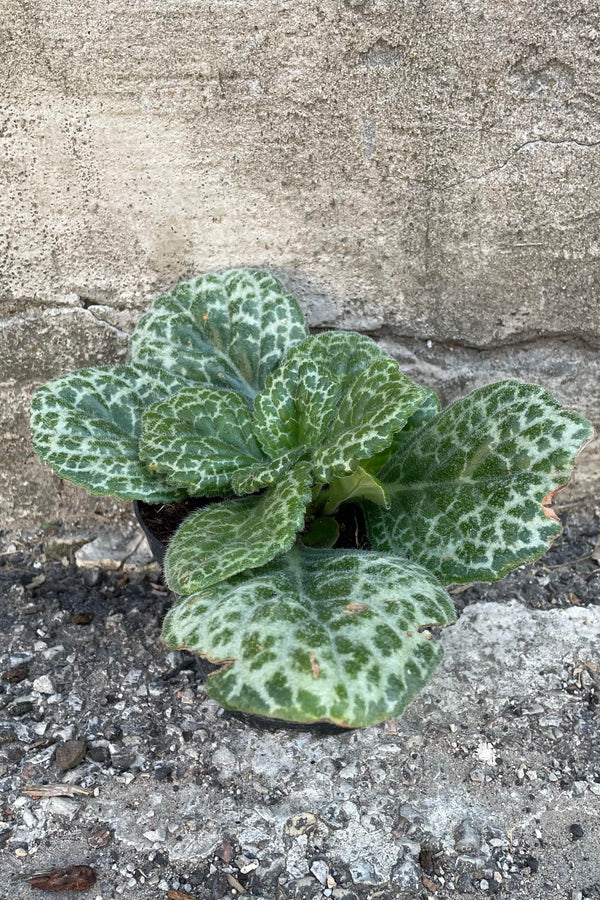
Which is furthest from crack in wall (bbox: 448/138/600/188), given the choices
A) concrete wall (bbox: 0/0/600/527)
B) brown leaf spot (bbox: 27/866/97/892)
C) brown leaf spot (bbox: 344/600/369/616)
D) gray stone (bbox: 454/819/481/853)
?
brown leaf spot (bbox: 27/866/97/892)

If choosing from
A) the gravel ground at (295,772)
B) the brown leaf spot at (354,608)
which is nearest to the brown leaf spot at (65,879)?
the gravel ground at (295,772)

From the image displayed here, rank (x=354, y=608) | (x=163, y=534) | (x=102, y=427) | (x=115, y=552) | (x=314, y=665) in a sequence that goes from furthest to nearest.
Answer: (x=115, y=552), (x=163, y=534), (x=102, y=427), (x=354, y=608), (x=314, y=665)

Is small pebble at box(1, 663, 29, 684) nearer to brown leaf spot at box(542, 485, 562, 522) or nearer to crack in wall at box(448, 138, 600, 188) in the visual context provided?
brown leaf spot at box(542, 485, 562, 522)

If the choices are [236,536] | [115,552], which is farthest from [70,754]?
[115,552]

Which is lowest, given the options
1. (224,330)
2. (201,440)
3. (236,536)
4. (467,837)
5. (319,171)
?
(467,837)

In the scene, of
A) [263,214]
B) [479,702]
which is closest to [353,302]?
[263,214]

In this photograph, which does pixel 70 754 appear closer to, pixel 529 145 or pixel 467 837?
pixel 467 837

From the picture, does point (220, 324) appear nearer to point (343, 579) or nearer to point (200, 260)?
point (200, 260)
